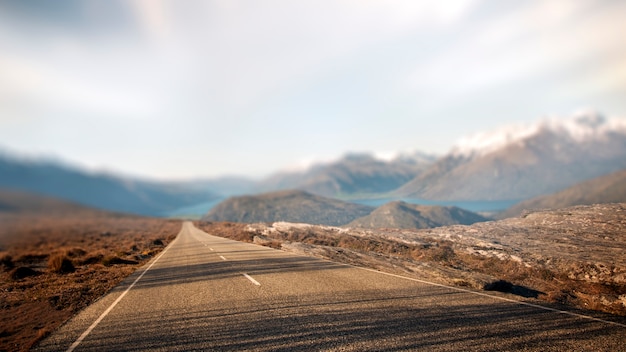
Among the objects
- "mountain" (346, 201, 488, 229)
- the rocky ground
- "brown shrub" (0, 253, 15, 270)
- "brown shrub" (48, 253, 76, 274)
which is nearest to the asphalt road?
the rocky ground

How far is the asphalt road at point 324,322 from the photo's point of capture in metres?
5.72

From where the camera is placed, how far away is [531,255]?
1524cm

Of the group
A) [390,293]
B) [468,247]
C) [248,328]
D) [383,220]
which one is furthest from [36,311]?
[383,220]

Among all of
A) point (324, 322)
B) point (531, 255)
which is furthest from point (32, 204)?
point (531, 255)

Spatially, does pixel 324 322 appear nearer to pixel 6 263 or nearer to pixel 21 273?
pixel 21 273

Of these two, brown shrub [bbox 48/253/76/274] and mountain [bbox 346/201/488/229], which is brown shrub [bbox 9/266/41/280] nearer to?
brown shrub [bbox 48/253/76/274]

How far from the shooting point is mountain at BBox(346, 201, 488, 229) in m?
33.8

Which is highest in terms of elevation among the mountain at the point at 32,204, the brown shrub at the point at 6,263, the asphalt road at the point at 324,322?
the mountain at the point at 32,204

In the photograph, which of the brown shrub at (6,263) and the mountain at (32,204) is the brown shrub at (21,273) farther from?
the brown shrub at (6,263)

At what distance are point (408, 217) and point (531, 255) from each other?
22725mm

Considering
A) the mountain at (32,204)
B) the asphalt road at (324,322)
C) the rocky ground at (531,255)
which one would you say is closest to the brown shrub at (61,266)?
the mountain at (32,204)

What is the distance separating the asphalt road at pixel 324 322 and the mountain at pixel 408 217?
22136 mm

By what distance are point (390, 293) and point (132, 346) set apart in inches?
290

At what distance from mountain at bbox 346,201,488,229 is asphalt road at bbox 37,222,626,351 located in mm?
22136
